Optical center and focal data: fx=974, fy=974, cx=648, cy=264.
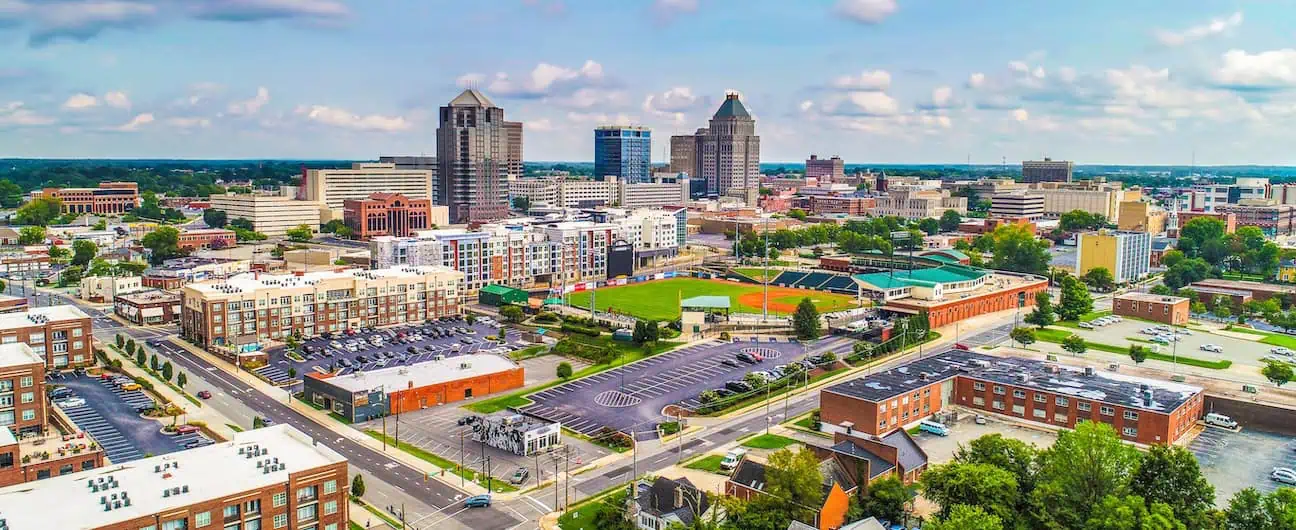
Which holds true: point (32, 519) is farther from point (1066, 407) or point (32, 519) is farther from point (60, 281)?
point (60, 281)

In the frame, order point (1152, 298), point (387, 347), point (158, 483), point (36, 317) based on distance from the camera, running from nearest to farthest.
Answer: point (158, 483) → point (36, 317) → point (387, 347) → point (1152, 298)

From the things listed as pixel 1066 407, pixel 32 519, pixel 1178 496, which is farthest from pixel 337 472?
pixel 1066 407

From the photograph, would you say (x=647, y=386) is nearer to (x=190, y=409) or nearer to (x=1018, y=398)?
(x=1018, y=398)

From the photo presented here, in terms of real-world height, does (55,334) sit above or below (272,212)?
below

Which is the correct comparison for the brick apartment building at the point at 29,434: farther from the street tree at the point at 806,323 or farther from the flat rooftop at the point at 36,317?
the street tree at the point at 806,323

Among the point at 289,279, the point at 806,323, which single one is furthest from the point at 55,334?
the point at 806,323

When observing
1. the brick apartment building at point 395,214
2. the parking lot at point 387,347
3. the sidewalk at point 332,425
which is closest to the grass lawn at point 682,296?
the parking lot at point 387,347

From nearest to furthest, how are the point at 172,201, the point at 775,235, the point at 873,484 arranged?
the point at 873,484 → the point at 775,235 → the point at 172,201
